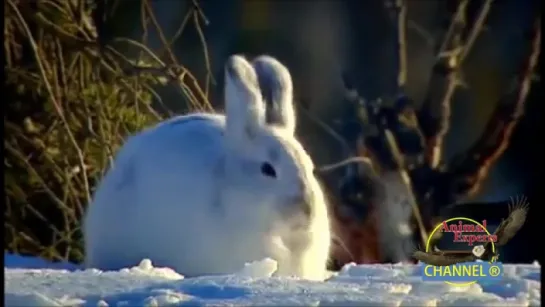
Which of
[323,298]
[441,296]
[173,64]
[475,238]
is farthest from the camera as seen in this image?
[173,64]

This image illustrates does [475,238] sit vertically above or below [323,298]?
above

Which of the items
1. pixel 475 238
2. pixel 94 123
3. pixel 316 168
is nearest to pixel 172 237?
pixel 316 168

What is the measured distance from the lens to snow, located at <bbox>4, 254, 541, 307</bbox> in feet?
4.85

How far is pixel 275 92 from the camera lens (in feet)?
5.69

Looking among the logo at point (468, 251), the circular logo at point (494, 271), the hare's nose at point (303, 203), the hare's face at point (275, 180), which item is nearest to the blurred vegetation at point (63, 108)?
the hare's face at point (275, 180)

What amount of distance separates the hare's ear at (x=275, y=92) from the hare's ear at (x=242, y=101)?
4 centimetres

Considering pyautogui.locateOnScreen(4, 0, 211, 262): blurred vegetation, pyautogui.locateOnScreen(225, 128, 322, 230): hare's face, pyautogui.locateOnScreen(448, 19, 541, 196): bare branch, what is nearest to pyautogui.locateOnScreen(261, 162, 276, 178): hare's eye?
pyautogui.locateOnScreen(225, 128, 322, 230): hare's face

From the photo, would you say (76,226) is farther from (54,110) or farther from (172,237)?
(172,237)

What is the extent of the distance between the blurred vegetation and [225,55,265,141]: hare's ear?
0.90 feet

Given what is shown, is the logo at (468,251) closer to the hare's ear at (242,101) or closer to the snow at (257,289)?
the snow at (257,289)

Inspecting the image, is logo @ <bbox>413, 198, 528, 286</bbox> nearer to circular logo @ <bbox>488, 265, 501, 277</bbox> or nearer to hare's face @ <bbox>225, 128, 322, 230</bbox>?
circular logo @ <bbox>488, 265, 501, 277</bbox>

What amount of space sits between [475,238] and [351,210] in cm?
27

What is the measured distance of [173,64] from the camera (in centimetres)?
192

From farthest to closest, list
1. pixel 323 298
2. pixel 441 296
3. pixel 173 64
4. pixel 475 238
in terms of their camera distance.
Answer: pixel 173 64, pixel 475 238, pixel 441 296, pixel 323 298
